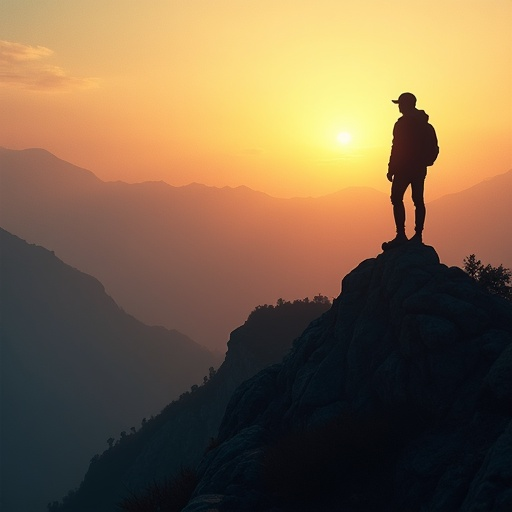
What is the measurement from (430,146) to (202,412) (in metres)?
97.1

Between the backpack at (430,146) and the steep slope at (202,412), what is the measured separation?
263ft

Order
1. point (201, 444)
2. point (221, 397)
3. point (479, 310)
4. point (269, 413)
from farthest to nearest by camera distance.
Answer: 1. point (221, 397)
2. point (201, 444)
3. point (269, 413)
4. point (479, 310)

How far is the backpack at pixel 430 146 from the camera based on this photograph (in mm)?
16750

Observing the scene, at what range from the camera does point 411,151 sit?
55.1 feet

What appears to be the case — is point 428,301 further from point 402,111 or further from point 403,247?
point 402,111

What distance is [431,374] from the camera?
13.0 metres

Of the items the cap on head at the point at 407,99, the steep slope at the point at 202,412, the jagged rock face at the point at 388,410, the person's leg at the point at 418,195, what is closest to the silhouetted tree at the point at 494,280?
the person's leg at the point at 418,195

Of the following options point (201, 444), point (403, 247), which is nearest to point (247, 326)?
point (201, 444)

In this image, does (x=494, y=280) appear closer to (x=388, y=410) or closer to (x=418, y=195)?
(x=418, y=195)

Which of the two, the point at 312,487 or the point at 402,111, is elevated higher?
the point at 402,111

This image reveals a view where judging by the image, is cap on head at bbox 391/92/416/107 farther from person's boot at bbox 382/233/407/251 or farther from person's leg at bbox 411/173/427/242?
person's boot at bbox 382/233/407/251

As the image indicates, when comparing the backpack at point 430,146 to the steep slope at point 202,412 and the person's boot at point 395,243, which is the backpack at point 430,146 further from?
the steep slope at point 202,412

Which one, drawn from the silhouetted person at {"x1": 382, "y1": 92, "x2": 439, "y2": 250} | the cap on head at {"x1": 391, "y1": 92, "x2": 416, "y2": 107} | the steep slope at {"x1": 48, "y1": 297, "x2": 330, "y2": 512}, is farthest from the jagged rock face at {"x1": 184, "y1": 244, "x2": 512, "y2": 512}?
the steep slope at {"x1": 48, "y1": 297, "x2": 330, "y2": 512}

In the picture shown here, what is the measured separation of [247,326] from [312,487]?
102 m
